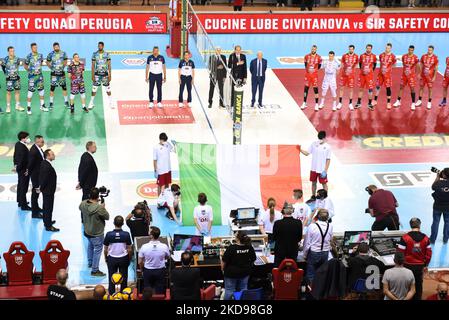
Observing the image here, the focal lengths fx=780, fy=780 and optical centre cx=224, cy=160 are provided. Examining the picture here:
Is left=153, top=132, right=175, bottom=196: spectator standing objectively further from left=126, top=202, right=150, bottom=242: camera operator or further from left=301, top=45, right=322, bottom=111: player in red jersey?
left=301, top=45, right=322, bottom=111: player in red jersey

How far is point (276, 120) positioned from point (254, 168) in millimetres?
6114

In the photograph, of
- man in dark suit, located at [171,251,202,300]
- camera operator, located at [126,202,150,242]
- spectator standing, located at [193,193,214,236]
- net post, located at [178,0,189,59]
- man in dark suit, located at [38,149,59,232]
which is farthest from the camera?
net post, located at [178,0,189,59]

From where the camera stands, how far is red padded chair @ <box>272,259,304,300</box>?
12.9 meters

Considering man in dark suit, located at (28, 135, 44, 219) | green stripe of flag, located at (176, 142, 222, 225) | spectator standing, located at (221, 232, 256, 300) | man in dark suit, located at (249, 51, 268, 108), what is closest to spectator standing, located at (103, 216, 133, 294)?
spectator standing, located at (221, 232, 256, 300)

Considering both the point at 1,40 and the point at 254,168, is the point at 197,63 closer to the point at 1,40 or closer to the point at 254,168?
the point at 1,40

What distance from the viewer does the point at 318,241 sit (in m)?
13.8

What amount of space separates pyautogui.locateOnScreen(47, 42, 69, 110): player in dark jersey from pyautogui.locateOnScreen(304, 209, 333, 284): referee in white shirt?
1146 centimetres

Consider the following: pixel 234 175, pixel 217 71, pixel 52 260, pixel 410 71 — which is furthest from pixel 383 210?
pixel 410 71

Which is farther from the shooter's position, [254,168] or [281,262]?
[254,168]

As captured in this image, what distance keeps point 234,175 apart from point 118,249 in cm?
432

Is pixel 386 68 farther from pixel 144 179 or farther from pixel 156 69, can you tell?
pixel 144 179

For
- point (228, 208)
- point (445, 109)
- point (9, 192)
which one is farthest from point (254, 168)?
point (445, 109)

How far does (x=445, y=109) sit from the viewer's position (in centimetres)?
2473
